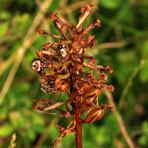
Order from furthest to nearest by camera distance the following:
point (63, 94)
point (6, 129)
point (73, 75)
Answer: point (63, 94) → point (6, 129) → point (73, 75)

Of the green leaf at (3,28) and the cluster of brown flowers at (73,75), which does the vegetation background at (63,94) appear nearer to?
the green leaf at (3,28)

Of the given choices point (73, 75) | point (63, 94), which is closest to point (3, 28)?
point (63, 94)

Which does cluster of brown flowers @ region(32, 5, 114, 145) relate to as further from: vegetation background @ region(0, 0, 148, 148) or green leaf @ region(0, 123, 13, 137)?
green leaf @ region(0, 123, 13, 137)

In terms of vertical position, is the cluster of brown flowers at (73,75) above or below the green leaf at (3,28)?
below

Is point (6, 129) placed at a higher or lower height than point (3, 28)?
lower

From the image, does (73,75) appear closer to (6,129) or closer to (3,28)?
(6,129)

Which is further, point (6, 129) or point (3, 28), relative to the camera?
point (3, 28)

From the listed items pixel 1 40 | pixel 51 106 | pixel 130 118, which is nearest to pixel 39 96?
pixel 1 40

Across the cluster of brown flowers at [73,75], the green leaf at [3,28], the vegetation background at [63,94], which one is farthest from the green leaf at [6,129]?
the cluster of brown flowers at [73,75]

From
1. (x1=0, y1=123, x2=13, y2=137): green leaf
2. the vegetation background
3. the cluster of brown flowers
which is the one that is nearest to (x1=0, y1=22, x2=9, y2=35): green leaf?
the vegetation background

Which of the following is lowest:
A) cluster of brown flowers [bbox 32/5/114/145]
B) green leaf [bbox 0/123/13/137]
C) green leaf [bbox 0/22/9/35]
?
green leaf [bbox 0/123/13/137]
